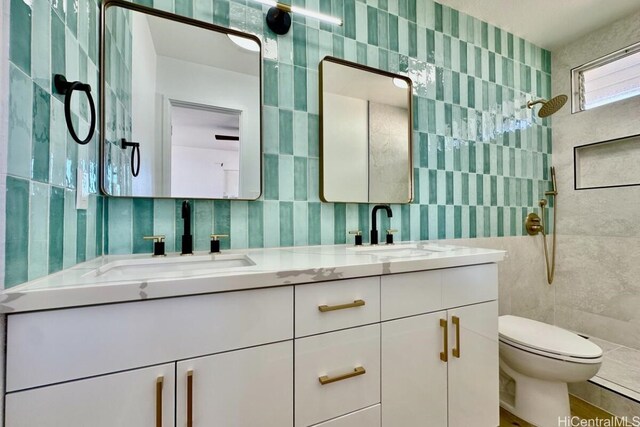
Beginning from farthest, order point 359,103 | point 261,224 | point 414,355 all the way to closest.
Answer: point 359,103
point 261,224
point 414,355

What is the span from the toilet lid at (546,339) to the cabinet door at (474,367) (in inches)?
11.9

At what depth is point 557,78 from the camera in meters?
2.36

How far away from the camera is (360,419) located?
957mm

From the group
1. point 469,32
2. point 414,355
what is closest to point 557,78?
point 469,32

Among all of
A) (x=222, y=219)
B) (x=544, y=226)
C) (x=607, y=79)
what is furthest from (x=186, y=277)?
(x=607, y=79)

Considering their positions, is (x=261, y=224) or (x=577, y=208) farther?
(x=577, y=208)

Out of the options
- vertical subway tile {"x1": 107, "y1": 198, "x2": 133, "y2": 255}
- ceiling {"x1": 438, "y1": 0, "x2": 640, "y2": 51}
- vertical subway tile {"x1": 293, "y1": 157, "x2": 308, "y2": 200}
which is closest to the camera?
vertical subway tile {"x1": 107, "y1": 198, "x2": 133, "y2": 255}

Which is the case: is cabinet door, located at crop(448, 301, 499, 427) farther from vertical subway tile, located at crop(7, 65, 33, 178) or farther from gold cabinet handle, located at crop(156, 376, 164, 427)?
vertical subway tile, located at crop(7, 65, 33, 178)

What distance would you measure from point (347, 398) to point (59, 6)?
1.43 meters

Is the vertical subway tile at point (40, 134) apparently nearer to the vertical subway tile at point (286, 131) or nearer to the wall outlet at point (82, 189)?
the wall outlet at point (82, 189)

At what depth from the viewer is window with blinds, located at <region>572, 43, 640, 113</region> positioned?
1990 mm

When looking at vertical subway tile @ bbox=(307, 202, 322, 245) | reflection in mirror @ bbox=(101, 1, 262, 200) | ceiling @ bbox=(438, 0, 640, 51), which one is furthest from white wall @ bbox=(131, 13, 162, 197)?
ceiling @ bbox=(438, 0, 640, 51)

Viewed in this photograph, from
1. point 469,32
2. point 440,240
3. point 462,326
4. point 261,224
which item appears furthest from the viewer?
point 469,32

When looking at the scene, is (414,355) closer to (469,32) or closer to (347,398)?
(347,398)
